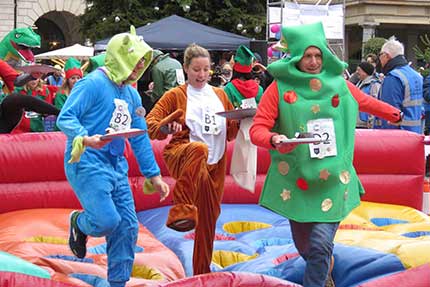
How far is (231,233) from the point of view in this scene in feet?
22.1

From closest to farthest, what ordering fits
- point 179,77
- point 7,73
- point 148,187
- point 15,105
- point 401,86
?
point 148,187 < point 15,105 < point 7,73 < point 401,86 < point 179,77

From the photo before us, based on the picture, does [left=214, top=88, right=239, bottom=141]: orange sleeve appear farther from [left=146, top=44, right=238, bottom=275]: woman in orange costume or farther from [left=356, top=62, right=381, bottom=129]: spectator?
[left=356, top=62, right=381, bottom=129]: spectator

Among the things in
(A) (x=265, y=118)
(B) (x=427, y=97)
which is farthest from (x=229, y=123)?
(B) (x=427, y=97)

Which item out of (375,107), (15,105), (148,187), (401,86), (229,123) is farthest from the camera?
(401,86)

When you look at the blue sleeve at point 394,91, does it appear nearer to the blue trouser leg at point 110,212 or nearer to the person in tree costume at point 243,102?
the person in tree costume at point 243,102

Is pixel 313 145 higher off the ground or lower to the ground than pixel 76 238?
higher

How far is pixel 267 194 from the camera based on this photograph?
4.64 m

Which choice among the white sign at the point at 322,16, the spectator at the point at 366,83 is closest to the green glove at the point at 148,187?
the spectator at the point at 366,83

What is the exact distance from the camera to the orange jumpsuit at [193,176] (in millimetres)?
4996

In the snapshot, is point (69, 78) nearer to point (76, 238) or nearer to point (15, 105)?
point (15, 105)

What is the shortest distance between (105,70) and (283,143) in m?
1.23

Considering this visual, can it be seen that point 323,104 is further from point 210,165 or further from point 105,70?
point 105,70

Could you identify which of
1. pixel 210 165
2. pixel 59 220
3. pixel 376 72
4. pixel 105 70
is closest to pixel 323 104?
pixel 210 165

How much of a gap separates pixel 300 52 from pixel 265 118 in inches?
17.0
